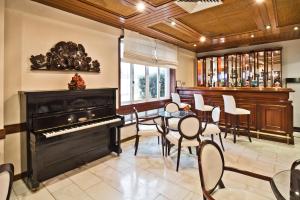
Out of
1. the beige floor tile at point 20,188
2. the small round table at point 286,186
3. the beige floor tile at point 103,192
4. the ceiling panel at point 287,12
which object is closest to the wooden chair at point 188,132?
the beige floor tile at point 103,192

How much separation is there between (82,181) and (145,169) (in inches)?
39.6

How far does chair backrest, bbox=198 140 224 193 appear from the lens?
1636 mm

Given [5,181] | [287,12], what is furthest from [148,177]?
[287,12]

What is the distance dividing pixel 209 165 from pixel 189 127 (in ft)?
4.68

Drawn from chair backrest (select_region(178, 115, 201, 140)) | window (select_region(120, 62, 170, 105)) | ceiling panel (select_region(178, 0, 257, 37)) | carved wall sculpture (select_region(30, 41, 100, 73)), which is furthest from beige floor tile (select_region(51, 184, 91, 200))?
ceiling panel (select_region(178, 0, 257, 37))

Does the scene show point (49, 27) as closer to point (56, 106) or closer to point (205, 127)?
point (56, 106)

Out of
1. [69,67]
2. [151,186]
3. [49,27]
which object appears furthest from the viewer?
[69,67]

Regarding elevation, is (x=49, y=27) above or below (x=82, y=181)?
above

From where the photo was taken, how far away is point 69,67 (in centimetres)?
337

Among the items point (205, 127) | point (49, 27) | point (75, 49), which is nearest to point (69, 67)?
point (75, 49)

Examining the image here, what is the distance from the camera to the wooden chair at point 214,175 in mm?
1646

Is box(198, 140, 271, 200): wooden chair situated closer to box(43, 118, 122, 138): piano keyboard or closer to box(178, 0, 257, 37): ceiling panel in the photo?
box(43, 118, 122, 138): piano keyboard

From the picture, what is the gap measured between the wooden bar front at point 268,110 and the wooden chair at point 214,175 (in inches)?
138

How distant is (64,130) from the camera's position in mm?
2818
